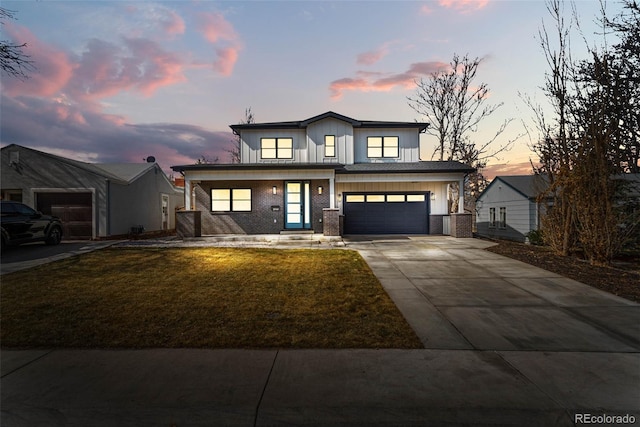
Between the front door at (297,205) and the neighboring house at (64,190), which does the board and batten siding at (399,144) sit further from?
the neighboring house at (64,190)

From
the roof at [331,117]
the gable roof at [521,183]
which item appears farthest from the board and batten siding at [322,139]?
the gable roof at [521,183]

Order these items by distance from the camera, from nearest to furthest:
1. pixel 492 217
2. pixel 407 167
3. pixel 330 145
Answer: pixel 407 167, pixel 330 145, pixel 492 217

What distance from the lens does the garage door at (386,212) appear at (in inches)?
738

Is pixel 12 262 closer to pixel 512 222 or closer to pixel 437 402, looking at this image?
pixel 437 402

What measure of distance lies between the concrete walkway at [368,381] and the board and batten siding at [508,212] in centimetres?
1700

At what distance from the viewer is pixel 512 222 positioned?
21.9m

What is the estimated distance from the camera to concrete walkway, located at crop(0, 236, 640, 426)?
275 centimetres

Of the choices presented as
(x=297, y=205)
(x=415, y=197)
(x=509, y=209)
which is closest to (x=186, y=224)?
(x=297, y=205)

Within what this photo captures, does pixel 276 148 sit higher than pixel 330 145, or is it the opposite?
pixel 330 145

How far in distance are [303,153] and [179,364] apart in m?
16.6

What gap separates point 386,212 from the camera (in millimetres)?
18812

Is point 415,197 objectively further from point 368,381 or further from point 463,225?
point 368,381

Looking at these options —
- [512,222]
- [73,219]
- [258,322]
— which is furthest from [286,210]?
[512,222]

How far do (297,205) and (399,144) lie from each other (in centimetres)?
765
